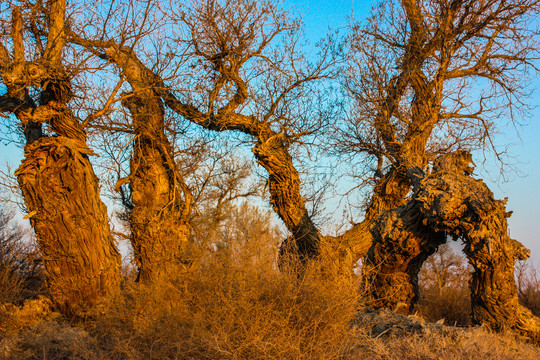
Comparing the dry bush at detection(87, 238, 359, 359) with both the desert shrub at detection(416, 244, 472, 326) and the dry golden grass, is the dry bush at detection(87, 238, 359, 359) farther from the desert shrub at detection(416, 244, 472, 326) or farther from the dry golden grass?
the desert shrub at detection(416, 244, 472, 326)

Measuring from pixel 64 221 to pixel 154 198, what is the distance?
2356 millimetres

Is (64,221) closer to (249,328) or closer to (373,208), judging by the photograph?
(249,328)

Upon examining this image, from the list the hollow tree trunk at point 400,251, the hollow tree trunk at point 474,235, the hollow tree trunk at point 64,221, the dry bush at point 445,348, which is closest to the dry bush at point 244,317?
the dry bush at point 445,348

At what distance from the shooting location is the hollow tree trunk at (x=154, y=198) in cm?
928

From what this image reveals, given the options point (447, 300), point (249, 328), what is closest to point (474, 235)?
point (249, 328)

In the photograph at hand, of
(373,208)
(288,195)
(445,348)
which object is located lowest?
(445,348)

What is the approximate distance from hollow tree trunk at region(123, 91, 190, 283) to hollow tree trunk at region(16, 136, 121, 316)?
1462 millimetres

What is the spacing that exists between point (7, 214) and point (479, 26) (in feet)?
62.4

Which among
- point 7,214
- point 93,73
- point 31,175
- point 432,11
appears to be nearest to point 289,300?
point 31,175

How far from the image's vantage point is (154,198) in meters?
9.72

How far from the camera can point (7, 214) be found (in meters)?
18.9

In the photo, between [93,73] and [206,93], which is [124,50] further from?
[206,93]

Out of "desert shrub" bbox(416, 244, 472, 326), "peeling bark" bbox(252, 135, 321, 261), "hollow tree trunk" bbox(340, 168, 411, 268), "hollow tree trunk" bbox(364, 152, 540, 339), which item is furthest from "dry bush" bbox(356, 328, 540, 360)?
"peeling bark" bbox(252, 135, 321, 261)

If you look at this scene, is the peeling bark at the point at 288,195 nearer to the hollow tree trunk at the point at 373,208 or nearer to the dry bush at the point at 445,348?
the hollow tree trunk at the point at 373,208
